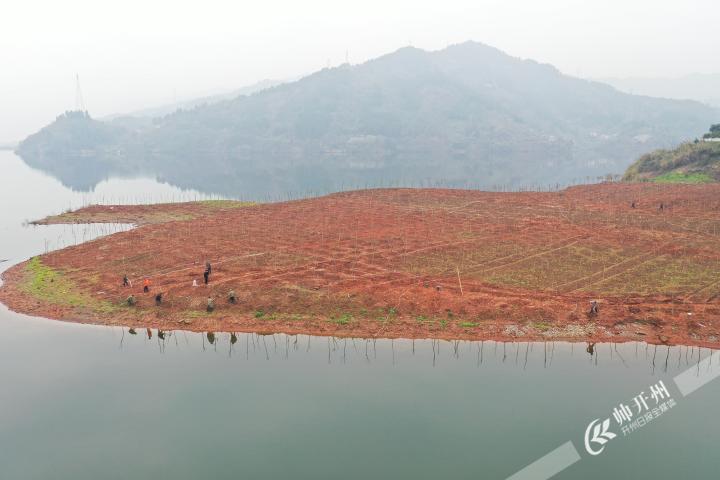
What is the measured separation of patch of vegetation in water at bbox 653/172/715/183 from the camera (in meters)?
78.7

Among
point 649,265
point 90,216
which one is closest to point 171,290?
point 649,265

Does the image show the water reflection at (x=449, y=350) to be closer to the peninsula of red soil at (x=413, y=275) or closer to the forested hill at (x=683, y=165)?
the peninsula of red soil at (x=413, y=275)

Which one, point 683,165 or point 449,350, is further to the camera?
point 683,165

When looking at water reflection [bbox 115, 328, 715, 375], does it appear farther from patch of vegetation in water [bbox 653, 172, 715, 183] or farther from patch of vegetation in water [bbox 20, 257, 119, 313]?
patch of vegetation in water [bbox 653, 172, 715, 183]

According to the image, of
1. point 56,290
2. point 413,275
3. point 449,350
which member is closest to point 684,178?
point 413,275

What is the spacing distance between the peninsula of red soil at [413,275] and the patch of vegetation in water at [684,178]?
2526 centimetres

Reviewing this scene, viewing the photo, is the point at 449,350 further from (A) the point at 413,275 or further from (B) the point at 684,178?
(B) the point at 684,178

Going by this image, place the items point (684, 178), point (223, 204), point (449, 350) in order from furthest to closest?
point (684, 178) < point (223, 204) < point (449, 350)

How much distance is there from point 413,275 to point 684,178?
67.8 m

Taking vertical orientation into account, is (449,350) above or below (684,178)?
below

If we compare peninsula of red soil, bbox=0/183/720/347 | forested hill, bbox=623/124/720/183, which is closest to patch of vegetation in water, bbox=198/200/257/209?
peninsula of red soil, bbox=0/183/720/347

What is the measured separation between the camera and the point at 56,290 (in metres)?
36.6

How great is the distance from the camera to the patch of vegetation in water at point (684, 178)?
258 ft

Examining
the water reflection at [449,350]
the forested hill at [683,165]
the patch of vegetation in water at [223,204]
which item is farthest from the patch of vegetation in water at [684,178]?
the patch of vegetation in water at [223,204]
